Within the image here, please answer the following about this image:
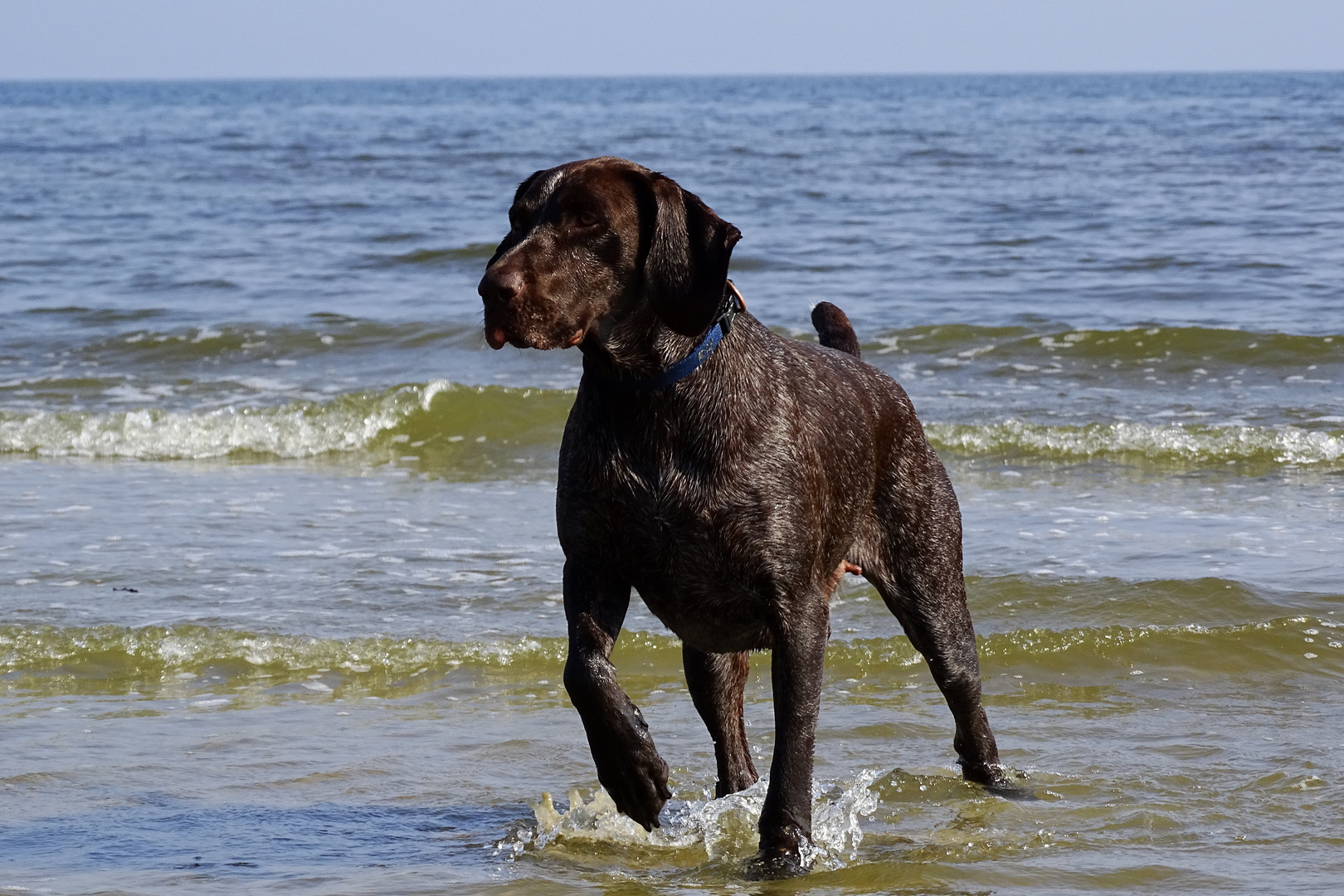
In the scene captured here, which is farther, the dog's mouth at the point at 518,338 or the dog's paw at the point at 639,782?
the dog's paw at the point at 639,782

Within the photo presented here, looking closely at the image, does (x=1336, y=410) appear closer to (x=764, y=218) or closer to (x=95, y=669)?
(x=95, y=669)

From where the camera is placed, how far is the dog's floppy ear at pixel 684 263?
149 inches

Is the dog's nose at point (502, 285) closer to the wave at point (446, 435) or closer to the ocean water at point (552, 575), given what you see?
the ocean water at point (552, 575)

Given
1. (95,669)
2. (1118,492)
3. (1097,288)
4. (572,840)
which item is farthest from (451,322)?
(572,840)

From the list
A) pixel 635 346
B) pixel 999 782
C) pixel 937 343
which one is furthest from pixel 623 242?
pixel 937 343

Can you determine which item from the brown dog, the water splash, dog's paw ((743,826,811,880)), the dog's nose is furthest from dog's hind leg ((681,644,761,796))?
the dog's nose

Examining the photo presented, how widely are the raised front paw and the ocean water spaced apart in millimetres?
343

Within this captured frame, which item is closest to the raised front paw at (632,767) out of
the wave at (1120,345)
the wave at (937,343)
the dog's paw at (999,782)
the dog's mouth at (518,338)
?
the dog's mouth at (518,338)

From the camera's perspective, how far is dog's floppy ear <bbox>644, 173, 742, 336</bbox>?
3.78 metres

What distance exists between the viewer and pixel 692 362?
3.94 meters

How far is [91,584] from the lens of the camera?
7258 mm

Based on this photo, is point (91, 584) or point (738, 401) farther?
point (91, 584)

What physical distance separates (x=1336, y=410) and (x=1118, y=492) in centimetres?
273

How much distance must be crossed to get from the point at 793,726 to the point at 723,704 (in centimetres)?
75
